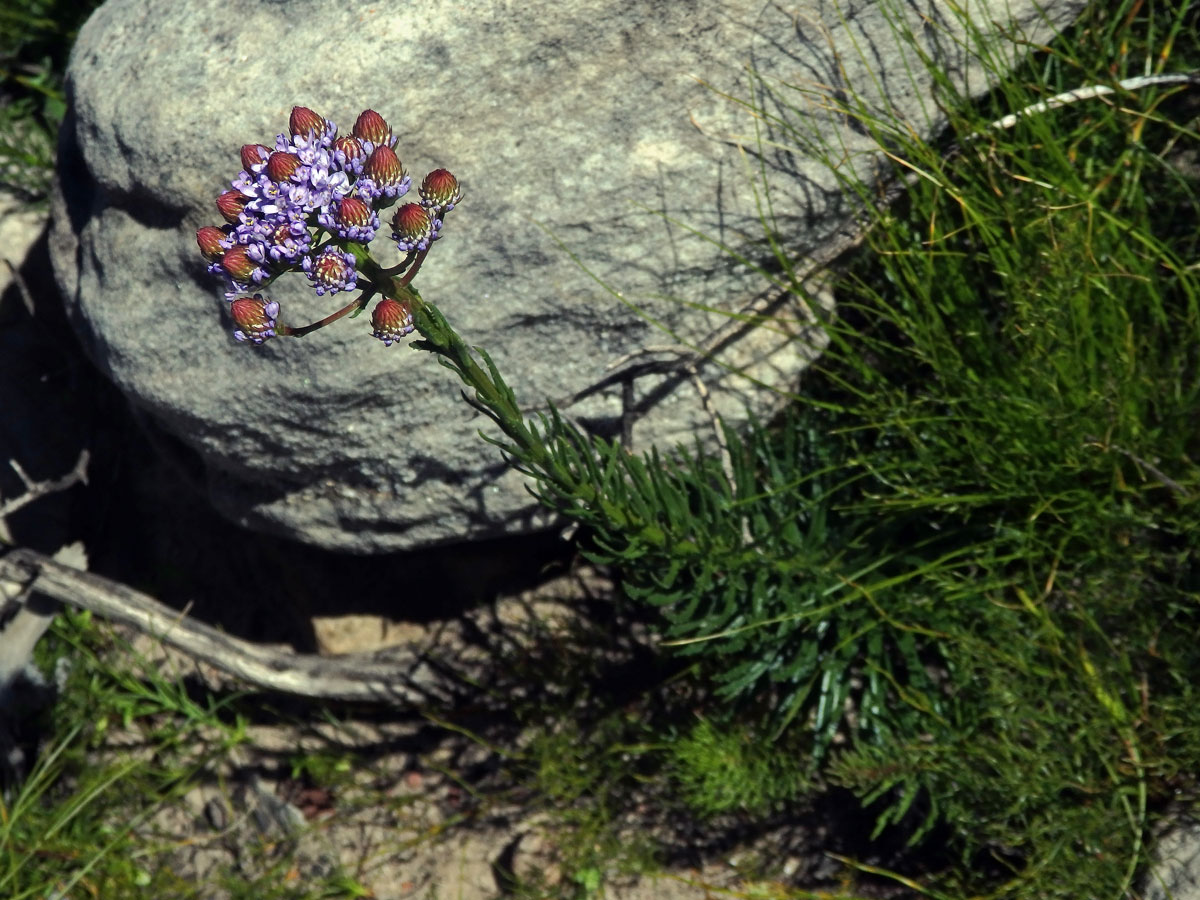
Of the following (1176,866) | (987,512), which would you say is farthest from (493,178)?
(1176,866)

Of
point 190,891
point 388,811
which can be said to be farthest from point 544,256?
point 190,891

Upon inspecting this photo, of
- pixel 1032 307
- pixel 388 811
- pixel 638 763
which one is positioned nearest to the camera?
pixel 1032 307

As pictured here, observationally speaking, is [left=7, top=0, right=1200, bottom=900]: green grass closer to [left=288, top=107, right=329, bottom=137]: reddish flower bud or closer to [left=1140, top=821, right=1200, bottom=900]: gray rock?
[left=1140, top=821, right=1200, bottom=900]: gray rock

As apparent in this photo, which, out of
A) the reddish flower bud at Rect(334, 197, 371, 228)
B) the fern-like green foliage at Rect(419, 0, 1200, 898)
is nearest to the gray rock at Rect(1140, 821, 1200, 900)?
the fern-like green foliage at Rect(419, 0, 1200, 898)

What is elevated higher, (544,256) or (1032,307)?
(544,256)

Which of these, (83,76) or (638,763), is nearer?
(83,76)

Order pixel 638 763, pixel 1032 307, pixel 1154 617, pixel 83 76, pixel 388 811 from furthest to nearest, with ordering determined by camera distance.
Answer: pixel 388 811
pixel 638 763
pixel 83 76
pixel 1154 617
pixel 1032 307

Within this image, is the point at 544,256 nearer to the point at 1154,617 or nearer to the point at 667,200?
the point at 667,200

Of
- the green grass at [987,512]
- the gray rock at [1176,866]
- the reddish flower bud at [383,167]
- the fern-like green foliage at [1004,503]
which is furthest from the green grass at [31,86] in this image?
the gray rock at [1176,866]
